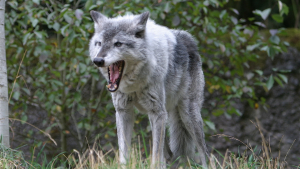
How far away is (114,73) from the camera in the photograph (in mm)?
2916

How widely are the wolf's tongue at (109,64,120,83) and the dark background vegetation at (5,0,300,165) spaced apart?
540mm

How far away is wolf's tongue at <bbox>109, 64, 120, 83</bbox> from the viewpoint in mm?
2884

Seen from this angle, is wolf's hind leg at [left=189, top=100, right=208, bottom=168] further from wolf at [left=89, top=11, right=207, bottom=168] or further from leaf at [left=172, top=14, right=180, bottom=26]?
leaf at [left=172, top=14, right=180, bottom=26]

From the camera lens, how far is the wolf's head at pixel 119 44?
2.80 m

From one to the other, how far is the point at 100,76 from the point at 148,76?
6.40ft

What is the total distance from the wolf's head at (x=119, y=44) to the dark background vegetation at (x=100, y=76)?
614 millimetres

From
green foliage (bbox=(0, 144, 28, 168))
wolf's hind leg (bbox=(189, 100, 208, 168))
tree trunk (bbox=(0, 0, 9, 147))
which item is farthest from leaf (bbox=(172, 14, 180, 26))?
green foliage (bbox=(0, 144, 28, 168))

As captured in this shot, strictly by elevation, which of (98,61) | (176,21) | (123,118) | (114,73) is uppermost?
(176,21)

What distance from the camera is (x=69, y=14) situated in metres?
3.70

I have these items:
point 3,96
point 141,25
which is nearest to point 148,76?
point 141,25

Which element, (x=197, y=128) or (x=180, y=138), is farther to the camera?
(x=180, y=138)

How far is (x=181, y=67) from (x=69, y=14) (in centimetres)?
140

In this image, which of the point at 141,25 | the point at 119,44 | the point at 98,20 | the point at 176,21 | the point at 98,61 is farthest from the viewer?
the point at 176,21

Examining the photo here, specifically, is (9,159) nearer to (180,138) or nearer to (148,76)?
(148,76)
